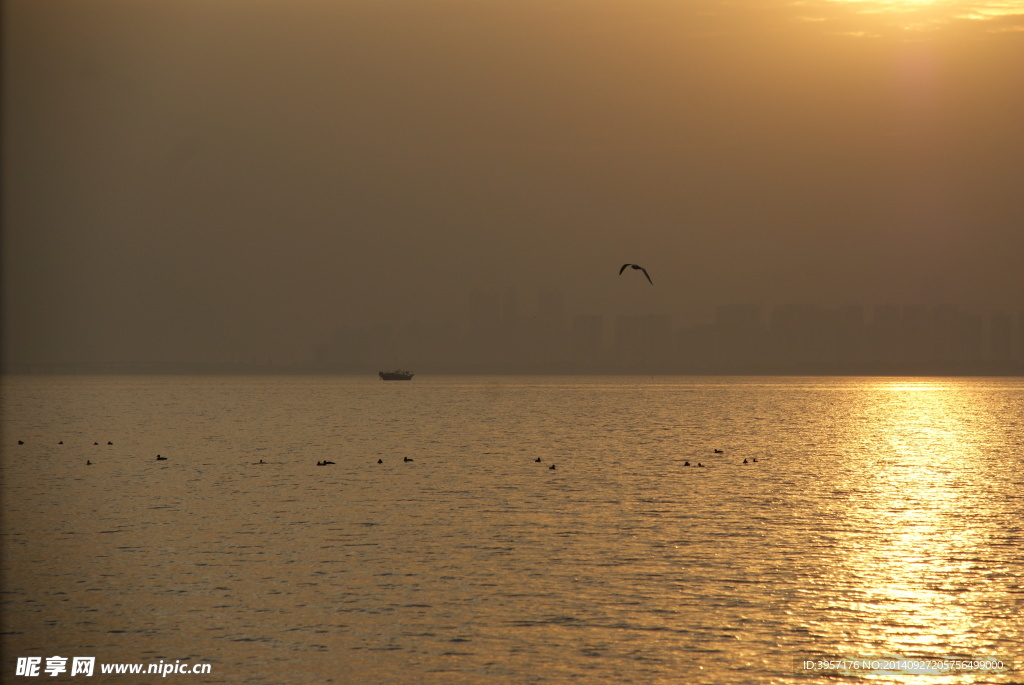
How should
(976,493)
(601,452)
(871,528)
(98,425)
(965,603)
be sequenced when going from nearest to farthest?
1. (965,603)
2. (871,528)
3. (976,493)
4. (601,452)
5. (98,425)

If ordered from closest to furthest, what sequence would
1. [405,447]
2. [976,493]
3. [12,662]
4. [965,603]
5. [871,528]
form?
[12,662] < [965,603] < [871,528] < [976,493] < [405,447]

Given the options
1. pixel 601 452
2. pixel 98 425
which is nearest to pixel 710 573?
pixel 601 452

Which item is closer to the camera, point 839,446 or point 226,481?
point 226,481

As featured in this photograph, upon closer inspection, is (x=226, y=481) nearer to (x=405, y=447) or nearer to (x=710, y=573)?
(x=405, y=447)

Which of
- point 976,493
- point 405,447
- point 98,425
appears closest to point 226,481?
point 405,447

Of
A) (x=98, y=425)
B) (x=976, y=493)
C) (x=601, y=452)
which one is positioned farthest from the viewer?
(x=98, y=425)

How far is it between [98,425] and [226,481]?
115070 millimetres

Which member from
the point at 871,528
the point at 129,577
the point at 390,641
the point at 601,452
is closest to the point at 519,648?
the point at 390,641

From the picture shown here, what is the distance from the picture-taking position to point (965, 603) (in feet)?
125

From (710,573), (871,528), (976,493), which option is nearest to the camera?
(710,573)

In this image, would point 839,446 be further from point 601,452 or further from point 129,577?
point 129,577

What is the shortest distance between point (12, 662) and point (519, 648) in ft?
54.8

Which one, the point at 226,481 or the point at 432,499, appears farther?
the point at 226,481

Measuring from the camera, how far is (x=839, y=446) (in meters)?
131
